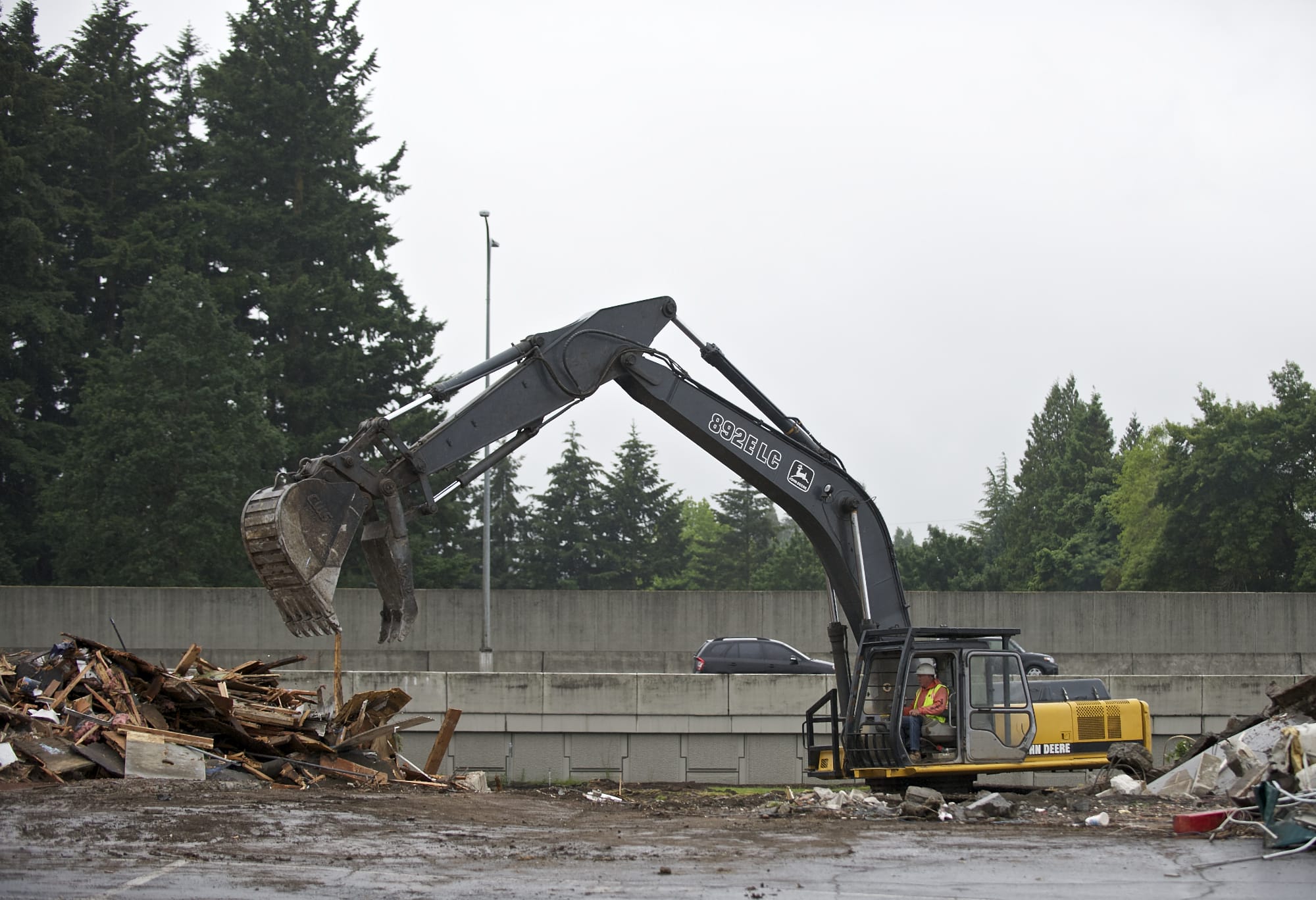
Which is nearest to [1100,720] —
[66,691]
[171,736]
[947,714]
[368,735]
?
[947,714]

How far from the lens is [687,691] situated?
19859mm

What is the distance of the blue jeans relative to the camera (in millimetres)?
13180

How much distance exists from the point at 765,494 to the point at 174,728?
6920 mm

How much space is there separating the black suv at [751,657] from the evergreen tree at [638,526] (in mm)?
41946

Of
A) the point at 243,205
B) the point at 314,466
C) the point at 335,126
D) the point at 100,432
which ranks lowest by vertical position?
the point at 314,466

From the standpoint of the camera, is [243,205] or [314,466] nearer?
[314,466]

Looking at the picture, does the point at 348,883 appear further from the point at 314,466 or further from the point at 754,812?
the point at 754,812

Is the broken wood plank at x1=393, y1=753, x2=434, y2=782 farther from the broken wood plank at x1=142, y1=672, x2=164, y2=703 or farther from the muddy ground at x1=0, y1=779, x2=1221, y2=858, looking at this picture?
the broken wood plank at x1=142, y1=672, x2=164, y2=703

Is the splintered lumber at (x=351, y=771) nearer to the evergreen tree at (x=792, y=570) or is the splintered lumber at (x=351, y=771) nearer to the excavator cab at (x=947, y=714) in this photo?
the excavator cab at (x=947, y=714)

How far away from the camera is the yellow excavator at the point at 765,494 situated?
11.1 m

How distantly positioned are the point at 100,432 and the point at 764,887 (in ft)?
105

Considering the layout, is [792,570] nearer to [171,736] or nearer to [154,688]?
[154,688]

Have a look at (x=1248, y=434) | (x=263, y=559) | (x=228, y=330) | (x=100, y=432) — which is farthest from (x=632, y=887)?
(x=1248, y=434)

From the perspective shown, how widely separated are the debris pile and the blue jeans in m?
5.20
